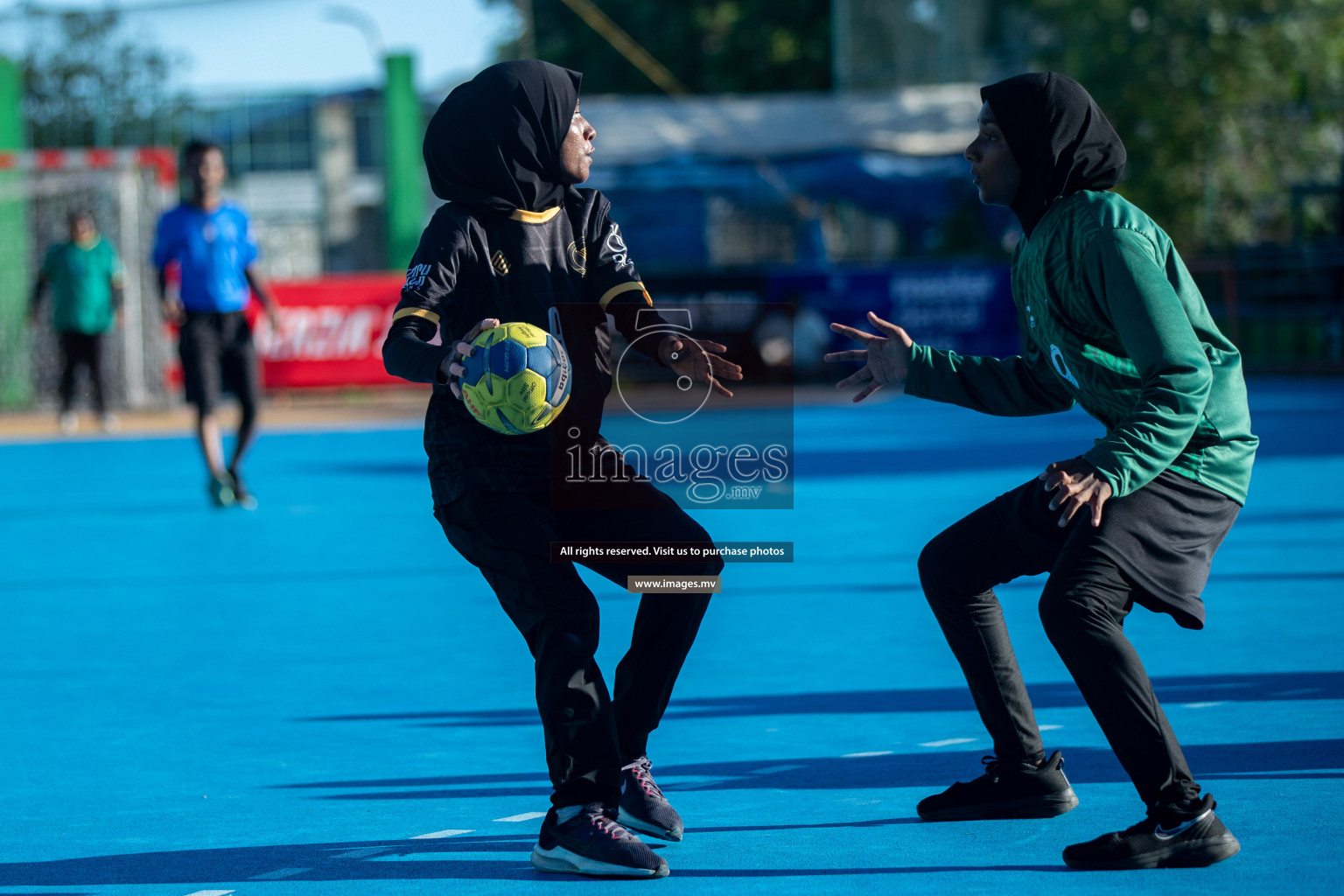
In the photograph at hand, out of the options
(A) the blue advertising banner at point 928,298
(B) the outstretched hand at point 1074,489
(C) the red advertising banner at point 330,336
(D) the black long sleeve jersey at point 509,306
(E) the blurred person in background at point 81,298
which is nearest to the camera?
(B) the outstretched hand at point 1074,489

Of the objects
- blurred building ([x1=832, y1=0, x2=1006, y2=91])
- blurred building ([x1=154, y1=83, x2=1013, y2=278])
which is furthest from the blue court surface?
blurred building ([x1=832, y1=0, x2=1006, y2=91])

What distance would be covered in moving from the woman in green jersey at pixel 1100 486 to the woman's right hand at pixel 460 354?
105 centimetres

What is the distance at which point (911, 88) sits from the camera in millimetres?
32938

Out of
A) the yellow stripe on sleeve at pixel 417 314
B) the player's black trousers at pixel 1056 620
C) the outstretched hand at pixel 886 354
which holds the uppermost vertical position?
the yellow stripe on sleeve at pixel 417 314

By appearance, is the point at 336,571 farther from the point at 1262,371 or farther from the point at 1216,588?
the point at 1262,371

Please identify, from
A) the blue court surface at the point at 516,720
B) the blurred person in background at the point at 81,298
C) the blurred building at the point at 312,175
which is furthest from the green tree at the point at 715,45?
the blue court surface at the point at 516,720

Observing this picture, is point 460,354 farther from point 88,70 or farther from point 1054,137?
point 88,70

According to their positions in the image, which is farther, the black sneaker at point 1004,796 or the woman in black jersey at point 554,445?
the black sneaker at point 1004,796

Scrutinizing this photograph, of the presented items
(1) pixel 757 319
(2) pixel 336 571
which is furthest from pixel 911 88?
(2) pixel 336 571

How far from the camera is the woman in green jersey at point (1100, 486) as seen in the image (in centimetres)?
351

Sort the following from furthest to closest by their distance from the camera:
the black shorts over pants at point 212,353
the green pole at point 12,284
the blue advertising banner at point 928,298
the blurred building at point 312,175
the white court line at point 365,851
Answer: the blurred building at point 312,175, the blue advertising banner at point 928,298, the green pole at point 12,284, the black shorts over pants at point 212,353, the white court line at point 365,851

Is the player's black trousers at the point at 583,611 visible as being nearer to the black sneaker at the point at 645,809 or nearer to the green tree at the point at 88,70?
the black sneaker at the point at 645,809

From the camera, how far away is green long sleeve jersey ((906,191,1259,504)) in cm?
350

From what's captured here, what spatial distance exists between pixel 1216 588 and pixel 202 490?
26.3 feet
